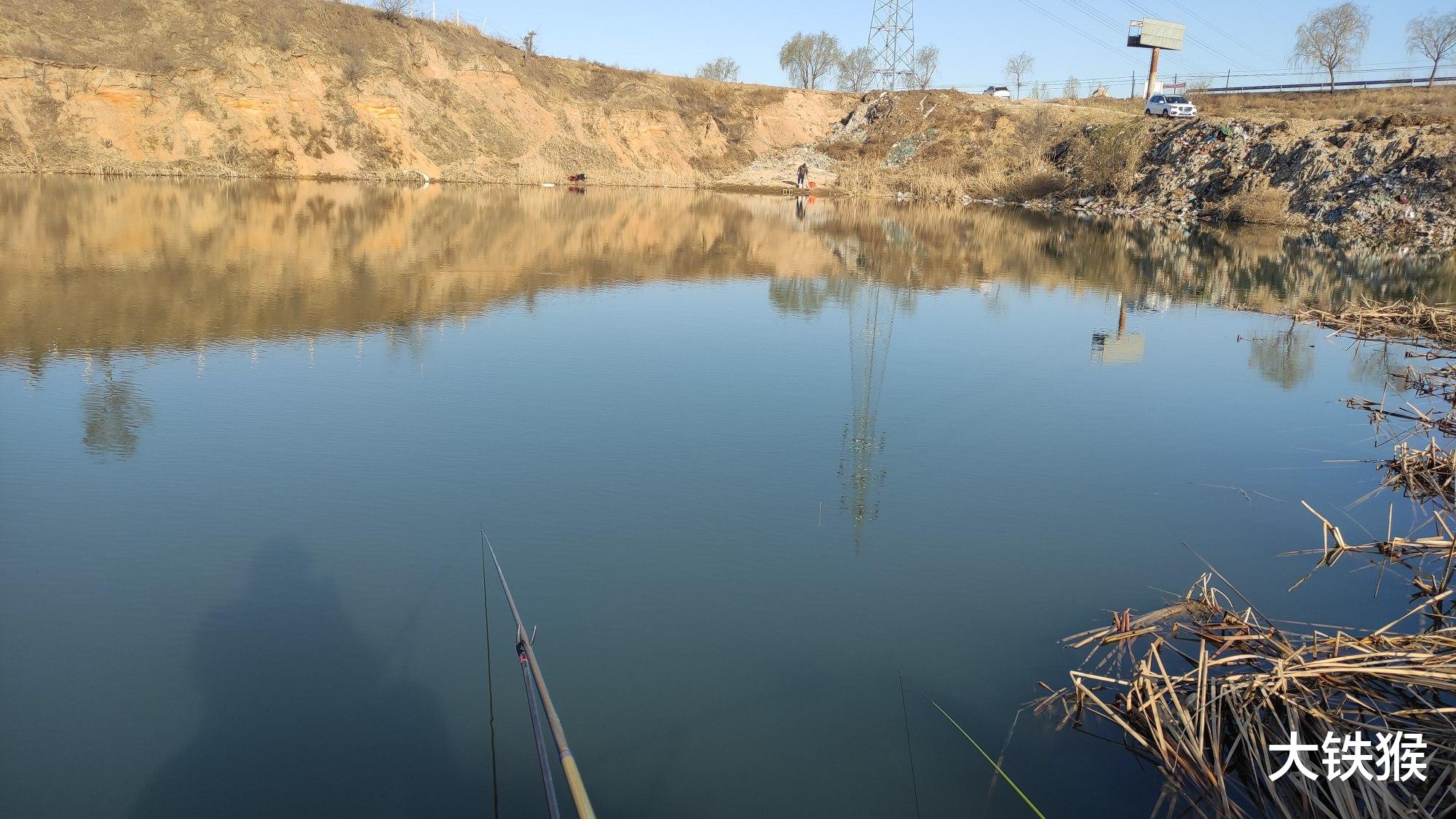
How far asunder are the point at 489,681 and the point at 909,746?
1785 millimetres

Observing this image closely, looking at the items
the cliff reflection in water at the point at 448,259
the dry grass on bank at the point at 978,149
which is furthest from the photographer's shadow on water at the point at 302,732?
the dry grass on bank at the point at 978,149

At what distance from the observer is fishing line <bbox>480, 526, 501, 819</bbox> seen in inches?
143

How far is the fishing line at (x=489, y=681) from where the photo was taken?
3.62 m

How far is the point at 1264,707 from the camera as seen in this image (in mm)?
4098

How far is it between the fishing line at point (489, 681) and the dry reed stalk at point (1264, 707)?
2251 mm

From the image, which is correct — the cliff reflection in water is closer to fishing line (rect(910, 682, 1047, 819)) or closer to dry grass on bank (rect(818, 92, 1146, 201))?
fishing line (rect(910, 682, 1047, 819))

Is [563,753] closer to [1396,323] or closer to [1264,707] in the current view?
[1264,707]

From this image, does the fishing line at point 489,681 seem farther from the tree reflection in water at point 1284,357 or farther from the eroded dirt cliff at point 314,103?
the eroded dirt cliff at point 314,103

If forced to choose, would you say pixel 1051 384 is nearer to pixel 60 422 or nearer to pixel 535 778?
pixel 535 778

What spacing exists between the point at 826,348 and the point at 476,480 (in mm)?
5977

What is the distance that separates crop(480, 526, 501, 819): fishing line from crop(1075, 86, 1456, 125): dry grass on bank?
129 ft

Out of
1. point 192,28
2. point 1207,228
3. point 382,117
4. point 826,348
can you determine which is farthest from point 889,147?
point 826,348

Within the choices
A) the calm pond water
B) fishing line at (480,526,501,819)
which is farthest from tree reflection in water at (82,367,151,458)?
fishing line at (480,526,501,819)

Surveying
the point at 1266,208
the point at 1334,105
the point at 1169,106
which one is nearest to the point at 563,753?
the point at 1266,208
